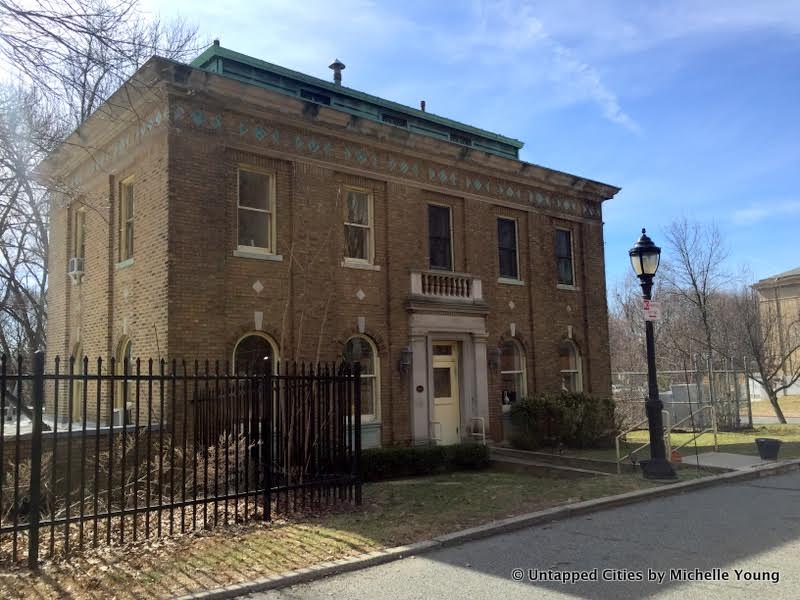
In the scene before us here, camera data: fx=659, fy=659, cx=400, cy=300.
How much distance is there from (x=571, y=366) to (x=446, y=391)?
530 centimetres

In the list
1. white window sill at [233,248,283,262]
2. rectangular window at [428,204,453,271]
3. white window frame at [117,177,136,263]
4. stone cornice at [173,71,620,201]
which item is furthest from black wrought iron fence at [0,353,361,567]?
rectangular window at [428,204,453,271]

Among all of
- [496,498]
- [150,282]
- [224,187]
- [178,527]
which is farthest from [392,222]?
[178,527]

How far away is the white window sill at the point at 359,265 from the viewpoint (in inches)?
579

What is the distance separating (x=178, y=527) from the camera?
8.16 m

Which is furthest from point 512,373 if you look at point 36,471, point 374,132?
point 36,471

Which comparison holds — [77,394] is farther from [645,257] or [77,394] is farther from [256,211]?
[645,257]

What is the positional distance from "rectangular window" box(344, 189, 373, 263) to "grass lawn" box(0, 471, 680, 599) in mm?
5950

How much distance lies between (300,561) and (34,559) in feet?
8.40

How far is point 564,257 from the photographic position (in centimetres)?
2027

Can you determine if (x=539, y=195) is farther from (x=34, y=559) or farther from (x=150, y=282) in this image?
(x=34, y=559)

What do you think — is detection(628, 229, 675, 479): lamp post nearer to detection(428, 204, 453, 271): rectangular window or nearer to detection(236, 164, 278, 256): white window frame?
detection(428, 204, 453, 271): rectangular window

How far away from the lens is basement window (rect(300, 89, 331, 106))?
57.9ft

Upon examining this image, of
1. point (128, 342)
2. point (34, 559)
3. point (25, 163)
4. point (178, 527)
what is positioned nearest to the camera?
point (34, 559)

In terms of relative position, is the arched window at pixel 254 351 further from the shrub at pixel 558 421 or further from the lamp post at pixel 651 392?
the lamp post at pixel 651 392
